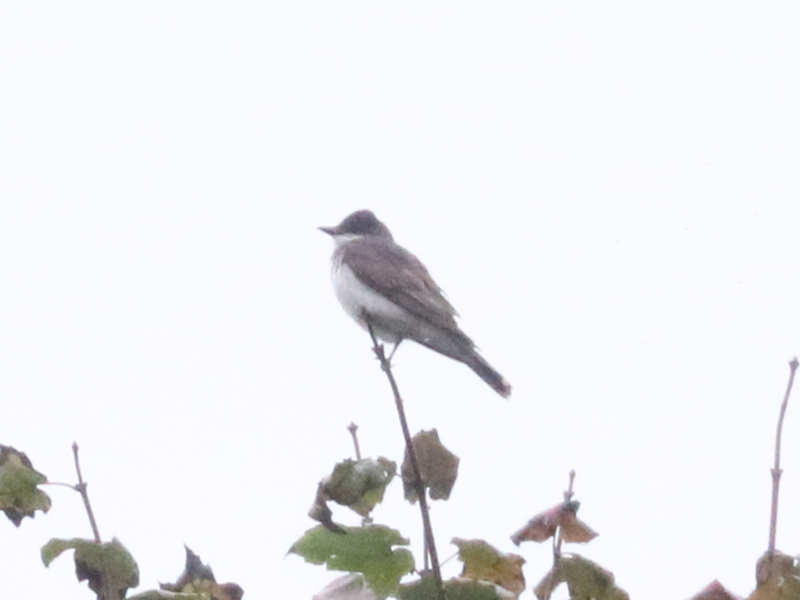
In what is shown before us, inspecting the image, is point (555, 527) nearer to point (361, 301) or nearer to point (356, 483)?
point (356, 483)

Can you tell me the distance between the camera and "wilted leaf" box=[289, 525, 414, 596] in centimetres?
284

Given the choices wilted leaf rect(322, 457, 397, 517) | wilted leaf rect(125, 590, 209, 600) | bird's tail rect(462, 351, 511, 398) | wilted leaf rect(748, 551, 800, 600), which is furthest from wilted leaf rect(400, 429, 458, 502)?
bird's tail rect(462, 351, 511, 398)

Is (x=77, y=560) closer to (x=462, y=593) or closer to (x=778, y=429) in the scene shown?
(x=462, y=593)

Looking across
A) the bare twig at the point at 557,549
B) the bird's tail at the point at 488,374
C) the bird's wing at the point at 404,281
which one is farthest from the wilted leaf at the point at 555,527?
the bird's wing at the point at 404,281

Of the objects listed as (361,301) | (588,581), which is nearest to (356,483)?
(588,581)

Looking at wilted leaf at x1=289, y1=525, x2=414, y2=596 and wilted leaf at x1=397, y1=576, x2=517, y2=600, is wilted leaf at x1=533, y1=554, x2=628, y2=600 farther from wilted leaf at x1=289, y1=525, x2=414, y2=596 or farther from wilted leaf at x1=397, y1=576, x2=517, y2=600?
wilted leaf at x1=289, y1=525, x2=414, y2=596

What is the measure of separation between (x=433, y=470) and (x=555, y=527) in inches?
10.5

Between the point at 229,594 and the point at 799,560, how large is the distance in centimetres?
104

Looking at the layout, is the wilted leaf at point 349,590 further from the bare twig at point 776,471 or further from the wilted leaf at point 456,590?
the bare twig at point 776,471

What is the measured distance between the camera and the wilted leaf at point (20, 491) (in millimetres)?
2941

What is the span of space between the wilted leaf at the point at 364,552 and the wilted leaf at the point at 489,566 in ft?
0.38

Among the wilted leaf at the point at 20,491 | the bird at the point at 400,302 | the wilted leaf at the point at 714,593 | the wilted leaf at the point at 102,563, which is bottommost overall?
the wilted leaf at the point at 714,593

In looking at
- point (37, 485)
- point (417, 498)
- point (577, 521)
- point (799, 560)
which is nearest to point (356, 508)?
point (417, 498)

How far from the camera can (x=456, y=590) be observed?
9.20 feet
